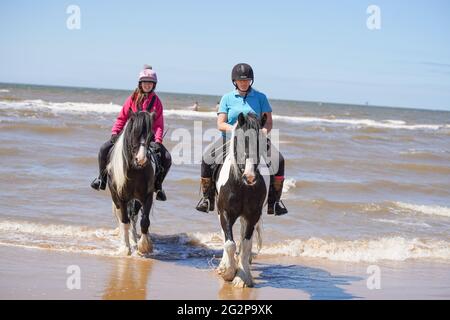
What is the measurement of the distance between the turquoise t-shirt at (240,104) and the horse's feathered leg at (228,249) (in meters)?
1.18

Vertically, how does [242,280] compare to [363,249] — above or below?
above

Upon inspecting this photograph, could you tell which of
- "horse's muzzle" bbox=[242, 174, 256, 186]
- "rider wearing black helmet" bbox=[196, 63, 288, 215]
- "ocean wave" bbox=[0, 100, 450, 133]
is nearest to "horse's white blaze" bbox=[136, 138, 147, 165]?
"rider wearing black helmet" bbox=[196, 63, 288, 215]

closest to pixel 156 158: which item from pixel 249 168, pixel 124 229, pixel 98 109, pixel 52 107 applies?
pixel 124 229

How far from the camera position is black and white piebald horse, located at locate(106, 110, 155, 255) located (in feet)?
22.8

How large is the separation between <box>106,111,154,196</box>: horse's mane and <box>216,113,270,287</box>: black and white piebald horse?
43.0 inches

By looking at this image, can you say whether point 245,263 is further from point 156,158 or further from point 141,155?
point 156,158

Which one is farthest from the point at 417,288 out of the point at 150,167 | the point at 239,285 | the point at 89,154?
the point at 89,154

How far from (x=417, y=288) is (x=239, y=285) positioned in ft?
7.18

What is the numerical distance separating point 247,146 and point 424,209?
301 inches

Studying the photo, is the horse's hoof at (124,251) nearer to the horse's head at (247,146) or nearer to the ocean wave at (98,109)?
the horse's head at (247,146)

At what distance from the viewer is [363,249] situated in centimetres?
884

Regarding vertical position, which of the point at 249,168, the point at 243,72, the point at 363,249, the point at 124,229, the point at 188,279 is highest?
the point at 243,72

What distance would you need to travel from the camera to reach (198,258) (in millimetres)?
8023

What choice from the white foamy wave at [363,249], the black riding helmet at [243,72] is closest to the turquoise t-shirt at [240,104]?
the black riding helmet at [243,72]
